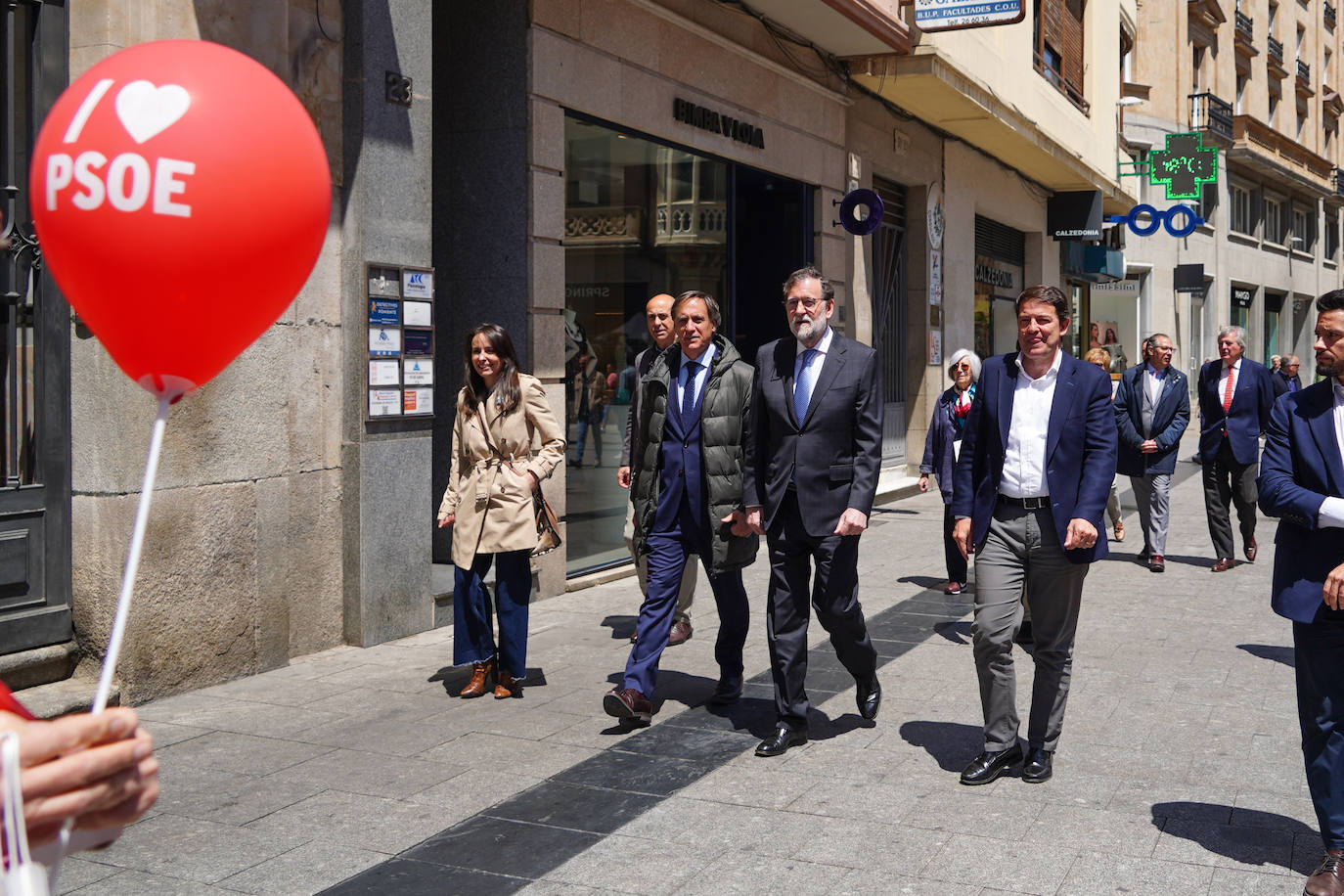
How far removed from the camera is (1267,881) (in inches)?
158

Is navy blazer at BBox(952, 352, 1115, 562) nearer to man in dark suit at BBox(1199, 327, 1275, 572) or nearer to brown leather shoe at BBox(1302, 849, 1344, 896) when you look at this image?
brown leather shoe at BBox(1302, 849, 1344, 896)

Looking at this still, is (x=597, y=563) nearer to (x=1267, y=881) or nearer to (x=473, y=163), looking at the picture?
(x=473, y=163)

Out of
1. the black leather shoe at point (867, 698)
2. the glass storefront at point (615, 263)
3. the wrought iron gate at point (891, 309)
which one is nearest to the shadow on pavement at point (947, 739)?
the black leather shoe at point (867, 698)

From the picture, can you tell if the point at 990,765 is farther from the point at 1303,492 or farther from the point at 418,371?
the point at 418,371

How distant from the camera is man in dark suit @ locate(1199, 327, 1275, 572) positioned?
10188 millimetres

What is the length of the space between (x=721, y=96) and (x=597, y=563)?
428cm

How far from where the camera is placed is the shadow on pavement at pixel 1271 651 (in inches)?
282

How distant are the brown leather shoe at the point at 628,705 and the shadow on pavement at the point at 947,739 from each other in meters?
1.09

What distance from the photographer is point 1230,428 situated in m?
10.3

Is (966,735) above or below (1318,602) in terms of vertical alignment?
below

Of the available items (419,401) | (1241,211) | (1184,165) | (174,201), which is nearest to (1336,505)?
(174,201)

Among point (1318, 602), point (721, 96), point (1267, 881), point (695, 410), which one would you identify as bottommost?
point (1267, 881)

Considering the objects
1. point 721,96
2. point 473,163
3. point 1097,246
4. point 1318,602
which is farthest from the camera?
point 1097,246

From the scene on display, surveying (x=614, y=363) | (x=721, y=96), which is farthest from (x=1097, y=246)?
(x=614, y=363)
